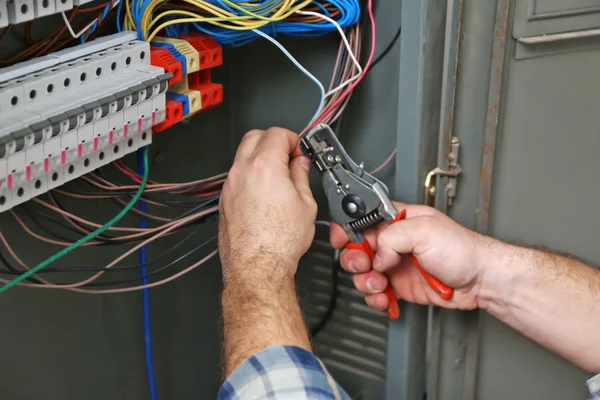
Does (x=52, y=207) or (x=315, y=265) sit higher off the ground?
(x=52, y=207)

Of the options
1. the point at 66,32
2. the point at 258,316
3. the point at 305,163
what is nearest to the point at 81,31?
the point at 66,32

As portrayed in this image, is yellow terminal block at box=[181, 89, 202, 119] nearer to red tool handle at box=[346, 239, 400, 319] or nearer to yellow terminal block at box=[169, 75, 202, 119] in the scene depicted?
yellow terminal block at box=[169, 75, 202, 119]

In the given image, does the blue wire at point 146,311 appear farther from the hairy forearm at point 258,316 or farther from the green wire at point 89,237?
the hairy forearm at point 258,316

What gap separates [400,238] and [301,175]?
0.59 feet

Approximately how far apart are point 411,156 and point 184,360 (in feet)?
2.20

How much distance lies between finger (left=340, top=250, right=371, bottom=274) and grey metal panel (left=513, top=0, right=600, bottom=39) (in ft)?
1.34

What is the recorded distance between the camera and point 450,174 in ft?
3.70

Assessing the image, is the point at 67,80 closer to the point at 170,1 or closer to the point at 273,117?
the point at 170,1

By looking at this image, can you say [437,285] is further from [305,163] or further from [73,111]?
[73,111]

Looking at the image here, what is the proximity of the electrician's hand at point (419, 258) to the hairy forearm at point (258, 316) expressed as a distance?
0.70 feet

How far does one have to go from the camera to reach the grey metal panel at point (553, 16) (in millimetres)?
1066

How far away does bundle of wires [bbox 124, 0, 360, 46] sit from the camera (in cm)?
103

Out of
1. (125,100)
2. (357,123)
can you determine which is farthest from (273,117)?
(125,100)

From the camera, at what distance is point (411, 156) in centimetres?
109
